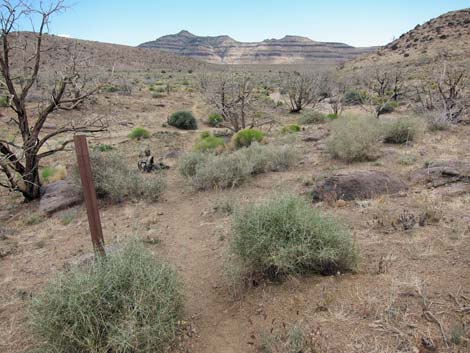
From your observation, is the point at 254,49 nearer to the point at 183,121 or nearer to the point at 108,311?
the point at 183,121

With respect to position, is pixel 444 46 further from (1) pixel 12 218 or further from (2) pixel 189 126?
(1) pixel 12 218

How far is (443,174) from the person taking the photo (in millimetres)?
6973

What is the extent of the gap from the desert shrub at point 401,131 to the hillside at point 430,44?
2860 cm

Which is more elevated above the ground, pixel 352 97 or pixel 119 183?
pixel 352 97

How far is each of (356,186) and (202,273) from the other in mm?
3510

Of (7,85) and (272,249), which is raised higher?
(7,85)

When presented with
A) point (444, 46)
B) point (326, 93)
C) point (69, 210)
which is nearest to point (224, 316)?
point (69, 210)

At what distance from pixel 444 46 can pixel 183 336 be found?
4823cm

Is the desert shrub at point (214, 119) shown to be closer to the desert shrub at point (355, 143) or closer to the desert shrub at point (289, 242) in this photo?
the desert shrub at point (355, 143)

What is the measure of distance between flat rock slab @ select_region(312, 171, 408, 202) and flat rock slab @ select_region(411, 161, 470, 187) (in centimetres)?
51

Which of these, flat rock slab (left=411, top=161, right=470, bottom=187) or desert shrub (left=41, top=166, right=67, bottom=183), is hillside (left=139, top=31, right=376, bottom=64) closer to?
desert shrub (left=41, top=166, right=67, bottom=183)

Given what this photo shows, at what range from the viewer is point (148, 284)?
3.04 m

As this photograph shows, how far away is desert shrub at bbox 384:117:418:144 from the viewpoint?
10.5m

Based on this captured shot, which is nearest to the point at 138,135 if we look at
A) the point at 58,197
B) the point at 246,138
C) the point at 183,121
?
the point at 183,121
